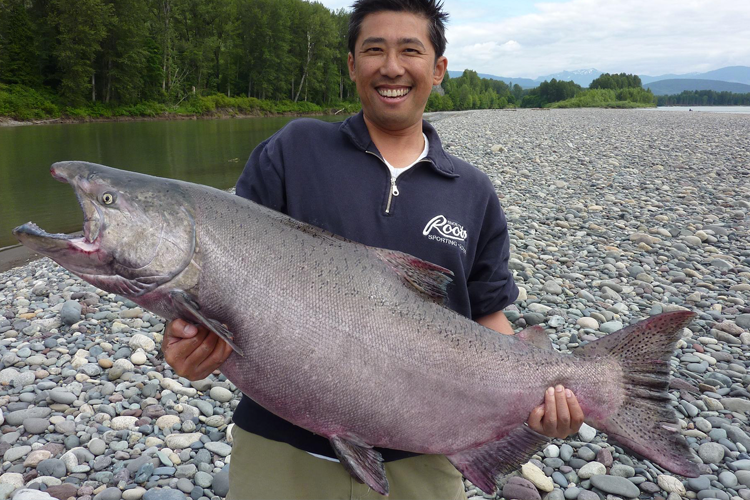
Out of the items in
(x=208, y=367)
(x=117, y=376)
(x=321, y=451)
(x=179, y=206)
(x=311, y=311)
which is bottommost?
(x=117, y=376)

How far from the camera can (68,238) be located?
1.85 m

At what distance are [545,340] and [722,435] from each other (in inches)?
98.8

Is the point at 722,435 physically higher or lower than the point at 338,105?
lower

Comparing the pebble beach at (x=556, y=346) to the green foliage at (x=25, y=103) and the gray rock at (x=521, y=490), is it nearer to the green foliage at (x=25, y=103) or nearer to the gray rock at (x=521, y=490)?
the gray rock at (x=521, y=490)

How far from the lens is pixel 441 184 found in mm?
2457

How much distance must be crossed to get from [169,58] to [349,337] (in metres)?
55.8

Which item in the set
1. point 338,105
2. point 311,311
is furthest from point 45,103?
point 311,311

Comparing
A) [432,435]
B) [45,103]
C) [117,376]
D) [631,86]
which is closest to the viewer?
[432,435]

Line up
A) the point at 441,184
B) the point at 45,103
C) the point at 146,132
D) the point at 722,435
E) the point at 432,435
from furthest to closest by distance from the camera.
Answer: the point at 45,103, the point at 146,132, the point at 722,435, the point at 441,184, the point at 432,435

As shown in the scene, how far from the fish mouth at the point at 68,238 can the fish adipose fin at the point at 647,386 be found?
Result: 2.04m

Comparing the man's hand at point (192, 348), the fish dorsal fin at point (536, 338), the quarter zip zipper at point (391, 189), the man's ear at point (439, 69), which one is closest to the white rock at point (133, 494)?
the man's hand at point (192, 348)

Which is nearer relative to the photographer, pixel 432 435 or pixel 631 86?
pixel 432 435

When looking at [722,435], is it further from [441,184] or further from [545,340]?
[441,184]

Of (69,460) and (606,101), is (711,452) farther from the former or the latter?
(606,101)
